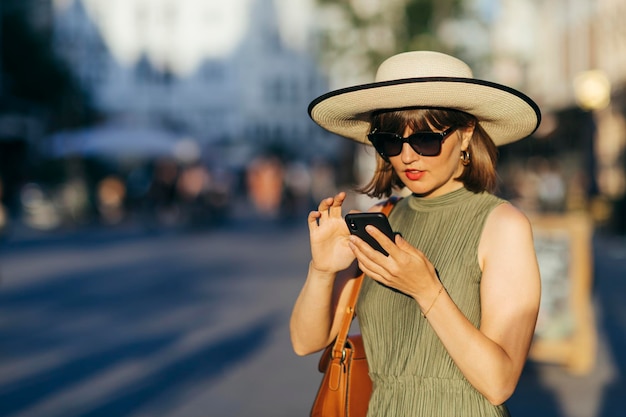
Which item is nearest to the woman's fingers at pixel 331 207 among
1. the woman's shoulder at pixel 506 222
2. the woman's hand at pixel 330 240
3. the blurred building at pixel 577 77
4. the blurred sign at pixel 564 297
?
the woman's hand at pixel 330 240

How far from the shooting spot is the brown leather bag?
2586 mm

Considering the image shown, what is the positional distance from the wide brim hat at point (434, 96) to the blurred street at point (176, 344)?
12.3 feet

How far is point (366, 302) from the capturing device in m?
2.61

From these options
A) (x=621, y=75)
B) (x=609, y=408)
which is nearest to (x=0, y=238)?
(x=609, y=408)

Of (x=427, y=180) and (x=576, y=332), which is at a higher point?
(x=427, y=180)

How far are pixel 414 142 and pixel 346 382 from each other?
26.1 inches

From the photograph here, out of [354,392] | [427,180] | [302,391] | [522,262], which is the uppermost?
[427,180]

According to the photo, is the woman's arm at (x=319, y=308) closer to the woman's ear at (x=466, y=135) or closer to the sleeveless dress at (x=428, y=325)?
the sleeveless dress at (x=428, y=325)

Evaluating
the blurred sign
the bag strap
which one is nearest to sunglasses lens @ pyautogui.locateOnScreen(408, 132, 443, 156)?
the bag strap

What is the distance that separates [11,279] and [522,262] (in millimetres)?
12477

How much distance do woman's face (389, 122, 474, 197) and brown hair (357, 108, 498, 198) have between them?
0.08ft

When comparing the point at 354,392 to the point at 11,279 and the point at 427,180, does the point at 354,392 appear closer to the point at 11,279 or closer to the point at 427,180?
the point at 427,180

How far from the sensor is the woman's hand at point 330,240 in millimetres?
2547

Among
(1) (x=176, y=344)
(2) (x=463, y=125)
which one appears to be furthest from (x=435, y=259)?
Answer: (1) (x=176, y=344)
